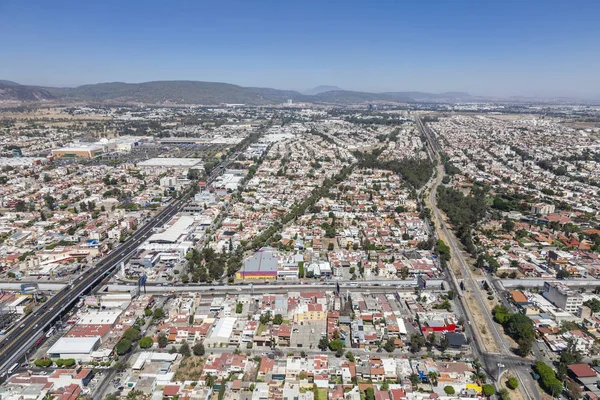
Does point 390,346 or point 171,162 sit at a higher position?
point 171,162

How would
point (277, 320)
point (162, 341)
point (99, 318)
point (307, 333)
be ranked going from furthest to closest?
point (99, 318)
point (277, 320)
point (307, 333)
point (162, 341)

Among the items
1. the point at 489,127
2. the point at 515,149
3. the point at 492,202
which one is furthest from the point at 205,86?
the point at 492,202

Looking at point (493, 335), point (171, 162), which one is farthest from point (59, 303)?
point (171, 162)

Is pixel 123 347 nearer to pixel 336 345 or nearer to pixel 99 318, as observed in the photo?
pixel 99 318

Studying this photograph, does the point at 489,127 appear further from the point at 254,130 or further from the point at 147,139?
the point at 147,139

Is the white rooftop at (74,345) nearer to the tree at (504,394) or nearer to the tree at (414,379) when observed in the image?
the tree at (414,379)

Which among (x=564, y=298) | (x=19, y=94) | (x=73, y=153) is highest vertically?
(x=19, y=94)

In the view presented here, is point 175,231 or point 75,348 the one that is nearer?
point 75,348
